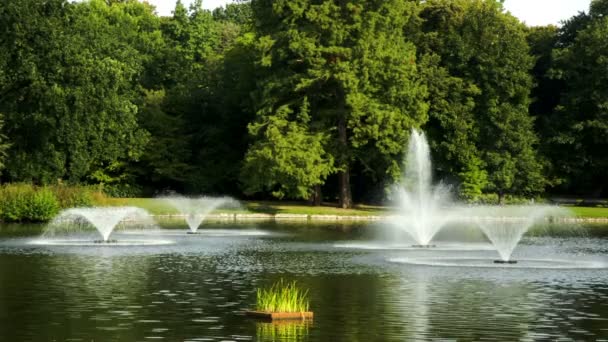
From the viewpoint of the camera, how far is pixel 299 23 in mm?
81000

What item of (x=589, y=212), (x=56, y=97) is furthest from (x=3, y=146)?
(x=589, y=212)

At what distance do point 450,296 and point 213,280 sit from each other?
25.0ft

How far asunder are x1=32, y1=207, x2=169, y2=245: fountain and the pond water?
2.25 m

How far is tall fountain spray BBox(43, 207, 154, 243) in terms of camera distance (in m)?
52.8

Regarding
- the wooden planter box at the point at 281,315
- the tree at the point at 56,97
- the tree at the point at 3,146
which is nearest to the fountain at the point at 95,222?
the tree at the point at 3,146

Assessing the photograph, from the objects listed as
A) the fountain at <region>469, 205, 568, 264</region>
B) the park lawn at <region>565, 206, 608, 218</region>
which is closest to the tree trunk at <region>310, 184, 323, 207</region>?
the fountain at <region>469, 205, 568, 264</region>

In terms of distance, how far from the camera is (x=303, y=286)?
32.2 meters

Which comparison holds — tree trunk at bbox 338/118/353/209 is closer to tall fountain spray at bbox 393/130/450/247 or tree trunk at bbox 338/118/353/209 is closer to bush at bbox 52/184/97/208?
tall fountain spray at bbox 393/130/450/247

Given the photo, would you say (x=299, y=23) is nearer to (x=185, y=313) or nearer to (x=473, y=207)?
(x=473, y=207)

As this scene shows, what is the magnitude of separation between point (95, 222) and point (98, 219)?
73cm

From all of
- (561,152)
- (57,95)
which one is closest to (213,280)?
(57,95)

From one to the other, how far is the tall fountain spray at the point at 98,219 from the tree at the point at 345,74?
48.1 ft

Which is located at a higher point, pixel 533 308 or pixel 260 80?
pixel 260 80

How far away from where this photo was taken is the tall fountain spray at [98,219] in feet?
173
